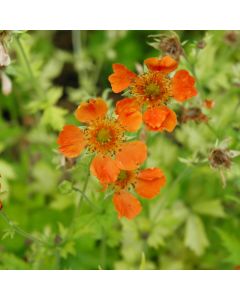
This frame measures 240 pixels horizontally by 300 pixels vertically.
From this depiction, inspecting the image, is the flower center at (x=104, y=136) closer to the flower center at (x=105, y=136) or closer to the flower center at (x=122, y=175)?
the flower center at (x=105, y=136)

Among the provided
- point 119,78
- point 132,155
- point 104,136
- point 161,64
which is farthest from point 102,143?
point 161,64

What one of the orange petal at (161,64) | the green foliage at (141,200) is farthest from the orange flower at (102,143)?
the green foliage at (141,200)

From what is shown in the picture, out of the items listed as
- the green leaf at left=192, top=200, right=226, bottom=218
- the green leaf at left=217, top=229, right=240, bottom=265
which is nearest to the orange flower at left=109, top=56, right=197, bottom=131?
the green leaf at left=217, top=229, right=240, bottom=265

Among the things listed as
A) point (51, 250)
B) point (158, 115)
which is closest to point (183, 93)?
point (158, 115)

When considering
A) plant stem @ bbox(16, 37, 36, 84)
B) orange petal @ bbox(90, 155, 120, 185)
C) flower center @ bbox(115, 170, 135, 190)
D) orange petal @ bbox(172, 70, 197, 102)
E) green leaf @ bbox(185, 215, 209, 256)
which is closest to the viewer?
orange petal @ bbox(90, 155, 120, 185)

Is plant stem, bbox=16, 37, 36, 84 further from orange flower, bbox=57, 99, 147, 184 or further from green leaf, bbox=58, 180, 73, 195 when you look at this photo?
green leaf, bbox=58, 180, 73, 195

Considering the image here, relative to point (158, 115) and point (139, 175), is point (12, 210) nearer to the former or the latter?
point (139, 175)
